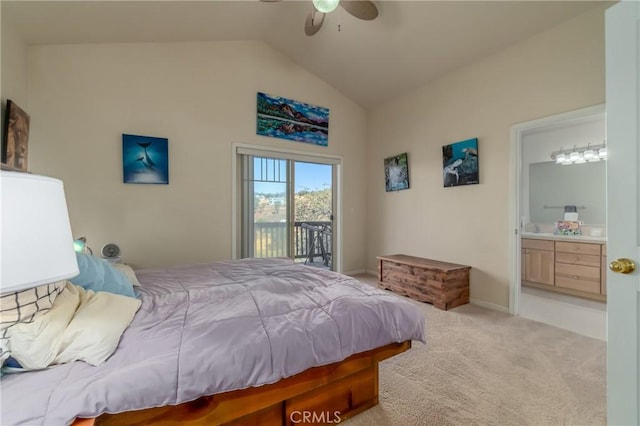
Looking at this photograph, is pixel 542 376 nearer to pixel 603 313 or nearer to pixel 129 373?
pixel 603 313

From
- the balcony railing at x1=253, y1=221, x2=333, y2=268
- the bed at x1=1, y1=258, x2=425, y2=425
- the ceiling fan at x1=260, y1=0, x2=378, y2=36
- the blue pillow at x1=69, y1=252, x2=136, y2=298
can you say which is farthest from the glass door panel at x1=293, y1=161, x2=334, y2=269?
the blue pillow at x1=69, y1=252, x2=136, y2=298

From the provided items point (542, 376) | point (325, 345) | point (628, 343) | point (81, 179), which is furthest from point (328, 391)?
point (81, 179)

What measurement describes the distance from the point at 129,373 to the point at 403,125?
418cm

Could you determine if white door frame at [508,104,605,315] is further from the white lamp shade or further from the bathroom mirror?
the white lamp shade

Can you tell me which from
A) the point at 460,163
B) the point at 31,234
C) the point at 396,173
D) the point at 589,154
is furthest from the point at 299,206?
the point at 589,154

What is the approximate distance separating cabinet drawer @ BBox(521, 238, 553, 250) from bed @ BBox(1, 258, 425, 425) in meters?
3.35

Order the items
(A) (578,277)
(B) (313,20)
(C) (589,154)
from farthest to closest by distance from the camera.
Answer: (C) (589,154), (A) (578,277), (B) (313,20)

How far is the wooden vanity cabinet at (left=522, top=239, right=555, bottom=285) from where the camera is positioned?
369 centimetres

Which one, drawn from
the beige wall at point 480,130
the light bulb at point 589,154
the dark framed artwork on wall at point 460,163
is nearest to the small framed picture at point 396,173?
the beige wall at point 480,130

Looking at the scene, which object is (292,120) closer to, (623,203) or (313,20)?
(313,20)

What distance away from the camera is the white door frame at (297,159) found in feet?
11.7

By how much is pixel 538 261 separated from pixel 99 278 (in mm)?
4904

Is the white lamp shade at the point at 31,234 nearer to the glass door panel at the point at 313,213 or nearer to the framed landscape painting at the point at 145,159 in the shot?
the framed landscape painting at the point at 145,159
